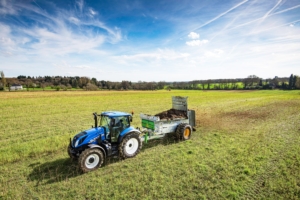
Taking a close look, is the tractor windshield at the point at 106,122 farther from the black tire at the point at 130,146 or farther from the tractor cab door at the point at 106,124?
the black tire at the point at 130,146

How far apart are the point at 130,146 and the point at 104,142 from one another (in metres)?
1.29

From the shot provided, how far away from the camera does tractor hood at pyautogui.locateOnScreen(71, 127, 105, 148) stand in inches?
260

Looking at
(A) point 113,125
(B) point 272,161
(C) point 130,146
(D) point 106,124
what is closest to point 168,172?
(C) point 130,146

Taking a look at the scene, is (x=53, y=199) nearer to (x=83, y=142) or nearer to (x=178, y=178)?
(x=83, y=142)

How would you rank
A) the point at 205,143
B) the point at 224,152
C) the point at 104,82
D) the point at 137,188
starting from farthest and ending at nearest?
the point at 104,82
the point at 205,143
the point at 224,152
the point at 137,188

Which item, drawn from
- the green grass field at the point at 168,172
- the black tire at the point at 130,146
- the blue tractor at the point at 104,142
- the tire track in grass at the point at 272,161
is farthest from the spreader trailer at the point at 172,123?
the tire track in grass at the point at 272,161

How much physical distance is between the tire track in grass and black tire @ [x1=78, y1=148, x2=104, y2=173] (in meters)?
5.10

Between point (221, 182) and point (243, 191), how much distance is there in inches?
27.1

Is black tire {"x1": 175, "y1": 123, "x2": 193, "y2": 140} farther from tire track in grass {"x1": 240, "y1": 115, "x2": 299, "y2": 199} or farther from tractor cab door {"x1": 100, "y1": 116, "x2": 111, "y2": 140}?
tractor cab door {"x1": 100, "y1": 116, "x2": 111, "y2": 140}

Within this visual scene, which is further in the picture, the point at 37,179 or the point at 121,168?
the point at 121,168

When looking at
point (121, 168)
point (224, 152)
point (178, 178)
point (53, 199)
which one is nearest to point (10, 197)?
point (53, 199)

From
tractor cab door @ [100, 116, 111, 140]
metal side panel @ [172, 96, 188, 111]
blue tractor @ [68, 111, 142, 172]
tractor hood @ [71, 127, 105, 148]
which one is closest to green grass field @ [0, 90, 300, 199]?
blue tractor @ [68, 111, 142, 172]

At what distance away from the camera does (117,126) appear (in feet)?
24.7

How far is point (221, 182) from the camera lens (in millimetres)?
5848
